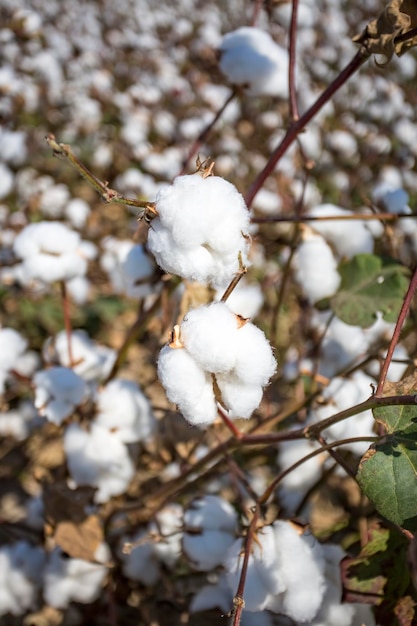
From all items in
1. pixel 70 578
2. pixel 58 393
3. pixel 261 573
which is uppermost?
pixel 58 393

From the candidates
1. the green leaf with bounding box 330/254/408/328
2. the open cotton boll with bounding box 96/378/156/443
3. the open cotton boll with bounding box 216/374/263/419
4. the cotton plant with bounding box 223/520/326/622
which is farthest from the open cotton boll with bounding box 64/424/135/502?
the open cotton boll with bounding box 216/374/263/419

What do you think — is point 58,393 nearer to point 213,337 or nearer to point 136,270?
point 136,270

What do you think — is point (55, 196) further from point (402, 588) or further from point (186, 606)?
point (402, 588)

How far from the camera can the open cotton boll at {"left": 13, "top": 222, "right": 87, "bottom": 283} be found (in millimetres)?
1372

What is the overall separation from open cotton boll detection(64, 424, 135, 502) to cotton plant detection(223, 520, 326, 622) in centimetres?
45

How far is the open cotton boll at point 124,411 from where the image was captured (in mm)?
1415

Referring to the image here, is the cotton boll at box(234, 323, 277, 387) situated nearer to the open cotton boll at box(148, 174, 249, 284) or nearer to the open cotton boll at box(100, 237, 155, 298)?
the open cotton boll at box(148, 174, 249, 284)

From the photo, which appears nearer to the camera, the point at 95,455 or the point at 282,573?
the point at 282,573

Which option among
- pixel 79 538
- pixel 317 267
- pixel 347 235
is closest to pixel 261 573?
pixel 79 538

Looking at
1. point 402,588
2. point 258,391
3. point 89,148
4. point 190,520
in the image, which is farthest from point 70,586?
point 89,148

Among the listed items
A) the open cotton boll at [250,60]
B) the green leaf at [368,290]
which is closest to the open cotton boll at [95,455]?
the green leaf at [368,290]

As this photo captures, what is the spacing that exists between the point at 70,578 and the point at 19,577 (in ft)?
0.49

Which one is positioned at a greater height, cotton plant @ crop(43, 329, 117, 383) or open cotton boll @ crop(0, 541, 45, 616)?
cotton plant @ crop(43, 329, 117, 383)

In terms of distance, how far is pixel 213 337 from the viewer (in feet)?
2.26
